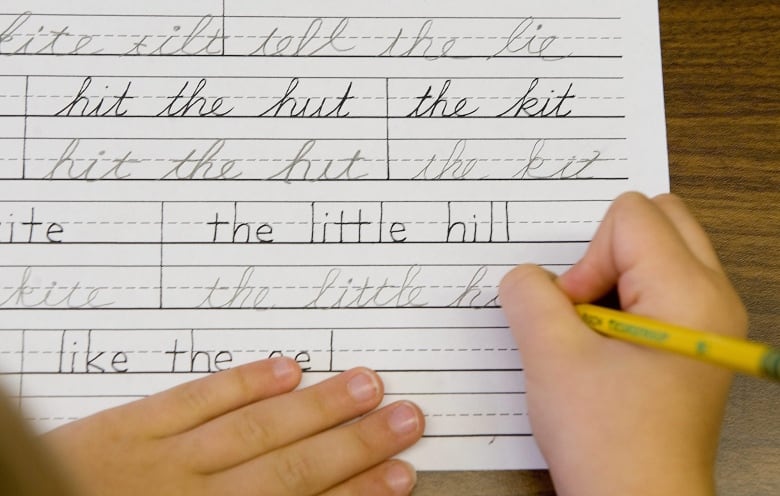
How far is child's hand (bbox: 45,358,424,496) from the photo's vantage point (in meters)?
0.55

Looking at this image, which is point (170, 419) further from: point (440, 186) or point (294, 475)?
point (440, 186)

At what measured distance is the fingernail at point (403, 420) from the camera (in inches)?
22.4

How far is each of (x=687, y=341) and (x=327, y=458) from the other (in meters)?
0.26

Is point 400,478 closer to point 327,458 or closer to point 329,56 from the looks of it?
point 327,458

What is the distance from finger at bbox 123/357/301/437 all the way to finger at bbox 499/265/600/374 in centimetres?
16

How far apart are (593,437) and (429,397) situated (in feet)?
0.43

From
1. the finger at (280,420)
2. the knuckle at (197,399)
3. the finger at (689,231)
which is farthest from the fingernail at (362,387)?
the finger at (689,231)

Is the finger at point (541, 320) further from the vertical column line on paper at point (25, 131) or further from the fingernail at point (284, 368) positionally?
the vertical column line on paper at point (25, 131)

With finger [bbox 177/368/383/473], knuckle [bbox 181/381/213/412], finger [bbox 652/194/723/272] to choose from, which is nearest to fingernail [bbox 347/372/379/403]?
finger [bbox 177/368/383/473]

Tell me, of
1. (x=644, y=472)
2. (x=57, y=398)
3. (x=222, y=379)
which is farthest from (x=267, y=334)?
Answer: (x=644, y=472)

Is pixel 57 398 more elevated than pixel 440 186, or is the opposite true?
pixel 440 186

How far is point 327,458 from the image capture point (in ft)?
1.84

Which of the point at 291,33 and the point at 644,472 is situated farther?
the point at 291,33

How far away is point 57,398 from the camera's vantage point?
581 millimetres
